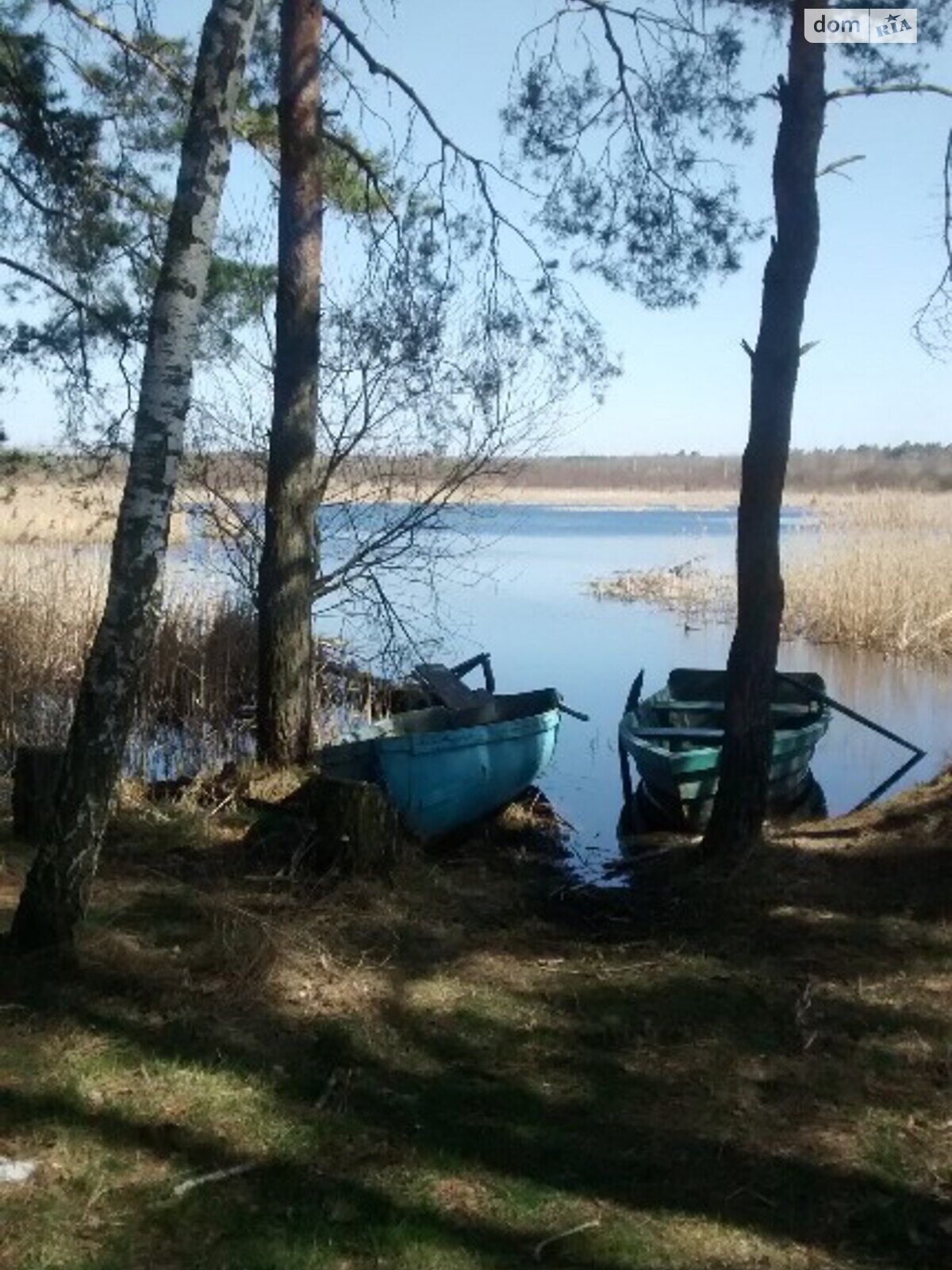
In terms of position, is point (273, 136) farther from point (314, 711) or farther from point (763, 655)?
point (763, 655)

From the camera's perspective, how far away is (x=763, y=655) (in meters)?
7.39

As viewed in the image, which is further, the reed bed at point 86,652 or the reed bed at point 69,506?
the reed bed at point 86,652

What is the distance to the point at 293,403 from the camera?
9.48m

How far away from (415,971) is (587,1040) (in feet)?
2.62

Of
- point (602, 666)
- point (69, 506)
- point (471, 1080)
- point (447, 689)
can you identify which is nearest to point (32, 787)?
point (471, 1080)

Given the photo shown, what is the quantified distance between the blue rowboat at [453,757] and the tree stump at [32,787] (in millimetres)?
1871

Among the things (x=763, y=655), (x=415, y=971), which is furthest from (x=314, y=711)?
(x=415, y=971)

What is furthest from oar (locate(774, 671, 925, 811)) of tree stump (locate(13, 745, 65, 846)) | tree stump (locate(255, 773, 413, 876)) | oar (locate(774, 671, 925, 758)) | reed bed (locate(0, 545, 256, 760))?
tree stump (locate(13, 745, 65, 846))

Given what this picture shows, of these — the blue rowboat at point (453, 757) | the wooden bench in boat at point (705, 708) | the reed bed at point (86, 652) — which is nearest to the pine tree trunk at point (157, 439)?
the blue rowboat at point (453, 757)

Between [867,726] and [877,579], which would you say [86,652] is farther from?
[877,579]

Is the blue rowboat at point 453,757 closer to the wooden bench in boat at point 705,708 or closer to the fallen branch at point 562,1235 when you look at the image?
the wooden bench in boat at point 705,708

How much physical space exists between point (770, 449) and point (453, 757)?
302 cm

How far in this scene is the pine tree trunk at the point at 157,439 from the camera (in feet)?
14.7

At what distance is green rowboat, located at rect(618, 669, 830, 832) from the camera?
10.1 meters
